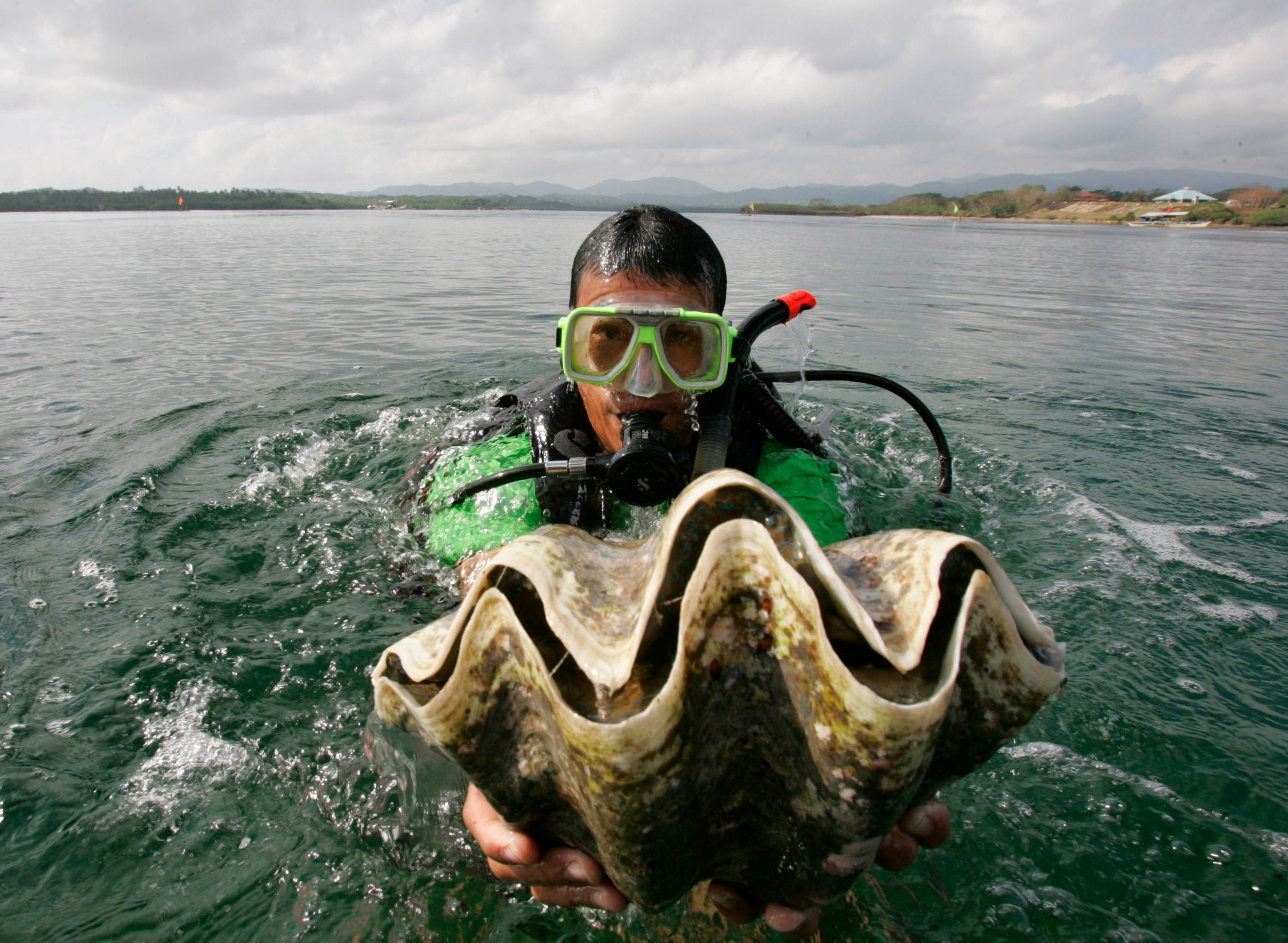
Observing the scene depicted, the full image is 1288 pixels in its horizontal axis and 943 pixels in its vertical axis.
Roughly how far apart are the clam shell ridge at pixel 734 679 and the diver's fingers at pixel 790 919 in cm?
25

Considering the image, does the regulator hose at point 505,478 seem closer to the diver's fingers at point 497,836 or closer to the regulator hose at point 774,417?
the regulator hose at point 774,417

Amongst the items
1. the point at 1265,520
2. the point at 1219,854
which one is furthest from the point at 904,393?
the point at 1219,854

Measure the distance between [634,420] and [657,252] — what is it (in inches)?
29.2

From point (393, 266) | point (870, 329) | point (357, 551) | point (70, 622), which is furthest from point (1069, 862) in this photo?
point (393, 266)

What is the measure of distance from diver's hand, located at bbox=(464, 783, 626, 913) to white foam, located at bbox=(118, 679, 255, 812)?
138cm

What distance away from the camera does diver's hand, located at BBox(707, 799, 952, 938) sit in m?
1.56

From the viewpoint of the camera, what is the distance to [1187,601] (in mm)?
3605

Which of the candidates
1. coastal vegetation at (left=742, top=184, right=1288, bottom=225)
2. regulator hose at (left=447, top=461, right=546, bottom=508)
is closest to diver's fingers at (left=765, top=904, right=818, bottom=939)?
regulator hose at (left=447, top=461, right=546, bottom=508)

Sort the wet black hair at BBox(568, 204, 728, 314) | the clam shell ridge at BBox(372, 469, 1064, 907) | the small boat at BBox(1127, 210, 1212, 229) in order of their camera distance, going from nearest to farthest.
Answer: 1. the clam shell ridge at BBox(372, 469, 1064, 907)
2. the wet black hair at BBox(568, 204, 728, 314)
3. the small boat at BBox(1127, 210, 1212, 229)

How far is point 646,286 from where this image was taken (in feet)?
9.11

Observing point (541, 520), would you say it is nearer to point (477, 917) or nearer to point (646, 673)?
point (477, 917)

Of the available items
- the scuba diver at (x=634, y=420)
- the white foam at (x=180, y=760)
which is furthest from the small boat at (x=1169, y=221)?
the white foam at (x=180, y=760)

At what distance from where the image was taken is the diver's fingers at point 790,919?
1543 millimetres

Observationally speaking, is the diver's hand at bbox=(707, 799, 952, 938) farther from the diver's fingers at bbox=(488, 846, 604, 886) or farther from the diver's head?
the diver's head
